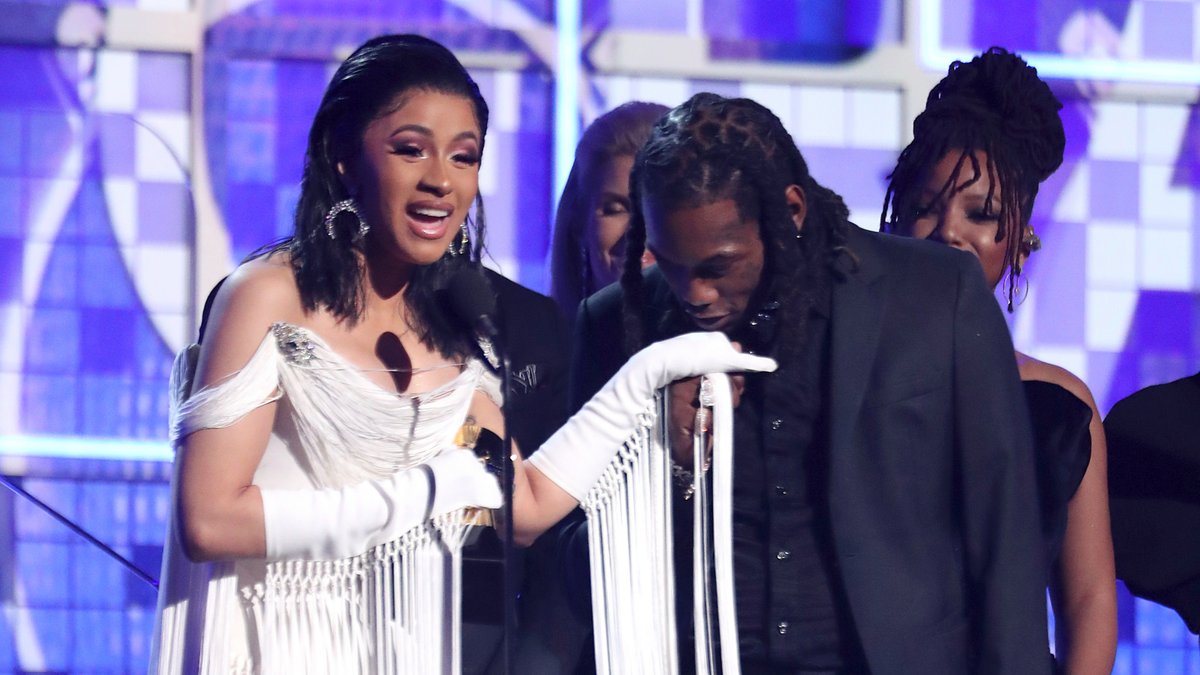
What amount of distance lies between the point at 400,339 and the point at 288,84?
5.14 ft

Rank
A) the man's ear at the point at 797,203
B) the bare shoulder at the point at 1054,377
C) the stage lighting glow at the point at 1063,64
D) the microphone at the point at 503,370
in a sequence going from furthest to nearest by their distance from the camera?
the stage lighting glow at the point at 1063,64 < the bare shoulder at the point at 1054,377 < the man's ear at the point at 797,203 < the microphone at the point at 503,370

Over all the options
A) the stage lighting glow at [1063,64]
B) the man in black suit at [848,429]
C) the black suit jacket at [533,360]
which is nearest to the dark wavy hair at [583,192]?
the black suit jacket at [533,360]

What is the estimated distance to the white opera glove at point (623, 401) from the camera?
1379mm

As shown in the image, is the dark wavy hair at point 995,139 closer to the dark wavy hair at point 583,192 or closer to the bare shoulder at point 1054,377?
the bare shoulder at point 1054,377

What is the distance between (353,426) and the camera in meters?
1.42

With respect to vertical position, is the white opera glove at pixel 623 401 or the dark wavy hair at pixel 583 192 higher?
the dark wavy hair at pixel 583 192

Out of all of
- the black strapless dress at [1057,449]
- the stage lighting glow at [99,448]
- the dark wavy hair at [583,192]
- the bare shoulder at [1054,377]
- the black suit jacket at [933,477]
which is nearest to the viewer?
the black suit jacket at [933,477]

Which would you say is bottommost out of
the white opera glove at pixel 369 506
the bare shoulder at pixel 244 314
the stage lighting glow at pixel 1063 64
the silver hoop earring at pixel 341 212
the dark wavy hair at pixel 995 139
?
the white opera glove at pixel 369 506

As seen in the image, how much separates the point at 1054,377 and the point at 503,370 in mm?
1066

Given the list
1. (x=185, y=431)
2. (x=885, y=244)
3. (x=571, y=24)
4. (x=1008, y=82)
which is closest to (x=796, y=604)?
(x=885, y=244)

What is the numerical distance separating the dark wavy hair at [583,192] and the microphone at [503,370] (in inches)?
29.7

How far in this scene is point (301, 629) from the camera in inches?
54.2

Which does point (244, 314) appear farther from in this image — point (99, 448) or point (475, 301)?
point (99, 448)

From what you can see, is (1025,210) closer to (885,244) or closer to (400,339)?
(885,244)
